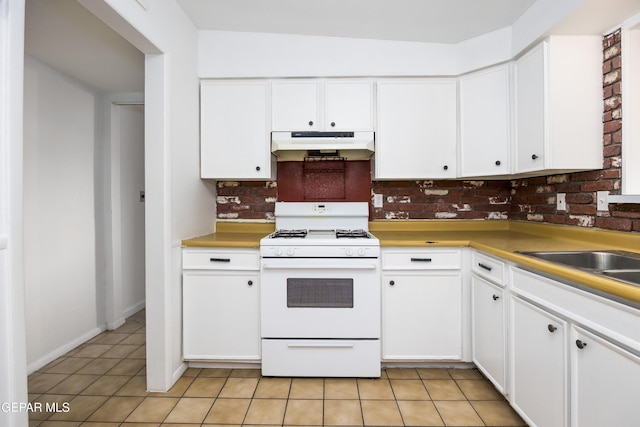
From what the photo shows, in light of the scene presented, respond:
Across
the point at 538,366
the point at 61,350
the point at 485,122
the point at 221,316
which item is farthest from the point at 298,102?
the point at 61,350

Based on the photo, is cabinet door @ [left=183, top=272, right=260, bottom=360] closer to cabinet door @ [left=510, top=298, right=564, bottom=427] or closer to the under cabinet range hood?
the under cabinet range hood

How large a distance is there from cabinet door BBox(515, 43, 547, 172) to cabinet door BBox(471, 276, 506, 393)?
0.83 metres

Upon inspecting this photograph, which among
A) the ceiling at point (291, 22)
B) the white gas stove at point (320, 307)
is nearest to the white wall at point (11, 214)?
the ceiling at point (291, 22)

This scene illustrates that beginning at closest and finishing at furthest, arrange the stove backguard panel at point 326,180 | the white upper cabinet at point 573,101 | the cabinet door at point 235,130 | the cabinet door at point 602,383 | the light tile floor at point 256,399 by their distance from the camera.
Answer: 1. the cabinet door at point 602,383
2. the light tile floor at point 256,399
3. the white upper cabinet at point 573,101
4. the cabinet door at point 235,130
5. the stove backguard panel at point 326,180

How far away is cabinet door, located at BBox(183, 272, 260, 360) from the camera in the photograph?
7.27ft

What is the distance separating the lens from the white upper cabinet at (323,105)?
99.4 inches

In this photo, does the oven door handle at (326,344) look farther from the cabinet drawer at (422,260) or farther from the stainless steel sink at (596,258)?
the stainless steel sink at (596,258)

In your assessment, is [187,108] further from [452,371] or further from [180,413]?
[452,371]

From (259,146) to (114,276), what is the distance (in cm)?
189

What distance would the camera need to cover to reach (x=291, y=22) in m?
2.33

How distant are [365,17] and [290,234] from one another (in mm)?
1586

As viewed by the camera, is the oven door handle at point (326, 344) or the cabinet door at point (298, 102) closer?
the oven door handle at point (326, 344)

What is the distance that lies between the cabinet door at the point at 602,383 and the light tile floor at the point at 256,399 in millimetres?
645

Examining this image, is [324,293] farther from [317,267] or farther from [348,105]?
[348,105]
